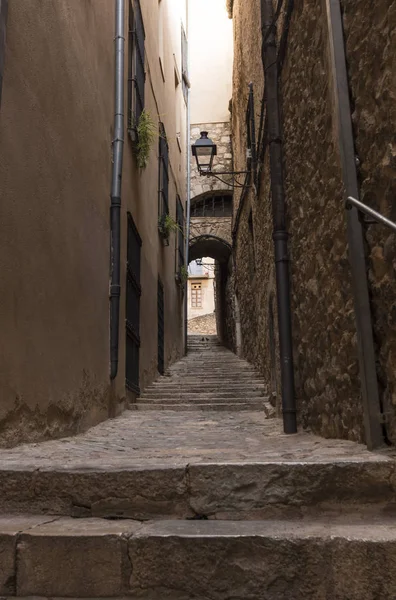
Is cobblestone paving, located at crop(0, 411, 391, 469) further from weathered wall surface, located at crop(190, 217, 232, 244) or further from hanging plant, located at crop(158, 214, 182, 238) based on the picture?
weathered wall surface, located at crop(190, 217, 232, 244)

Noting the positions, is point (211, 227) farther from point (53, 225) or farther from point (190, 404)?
point (53, 225)

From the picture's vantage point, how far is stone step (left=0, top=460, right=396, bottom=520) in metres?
1.99

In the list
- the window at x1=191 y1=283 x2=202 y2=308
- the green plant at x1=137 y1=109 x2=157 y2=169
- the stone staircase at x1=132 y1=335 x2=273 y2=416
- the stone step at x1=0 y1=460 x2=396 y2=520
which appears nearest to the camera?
the stone step at x1=0 y1=460 x2=396 y2=520

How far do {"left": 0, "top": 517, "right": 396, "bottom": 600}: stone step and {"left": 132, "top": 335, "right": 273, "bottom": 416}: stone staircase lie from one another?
3.21 meters

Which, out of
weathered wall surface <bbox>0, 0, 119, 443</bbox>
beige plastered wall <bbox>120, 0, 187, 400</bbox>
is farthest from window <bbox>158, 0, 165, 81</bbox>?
weathered wall surface <bbox>0, 0, 119, 443</bbox>

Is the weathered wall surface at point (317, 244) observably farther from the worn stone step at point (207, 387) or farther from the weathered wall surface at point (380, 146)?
the worn stone step at point (207, 387)

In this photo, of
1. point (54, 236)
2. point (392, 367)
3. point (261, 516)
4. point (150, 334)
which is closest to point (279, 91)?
point (54, 236)

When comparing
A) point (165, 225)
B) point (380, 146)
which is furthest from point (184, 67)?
point (380, 146)

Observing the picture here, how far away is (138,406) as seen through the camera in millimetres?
6238

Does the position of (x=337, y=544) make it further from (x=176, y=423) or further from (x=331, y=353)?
(x=176, y=423)

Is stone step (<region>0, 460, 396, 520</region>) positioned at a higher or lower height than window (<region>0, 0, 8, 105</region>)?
lower

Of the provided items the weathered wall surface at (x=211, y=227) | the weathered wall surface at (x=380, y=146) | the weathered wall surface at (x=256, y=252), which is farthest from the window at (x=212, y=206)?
the weathered wall surface at (x=380, y=146)

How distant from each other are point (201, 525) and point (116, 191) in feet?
12.8

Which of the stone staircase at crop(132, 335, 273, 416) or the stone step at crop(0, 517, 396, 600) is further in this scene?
the stone staircase at crop(132, 335, 273, 416)
